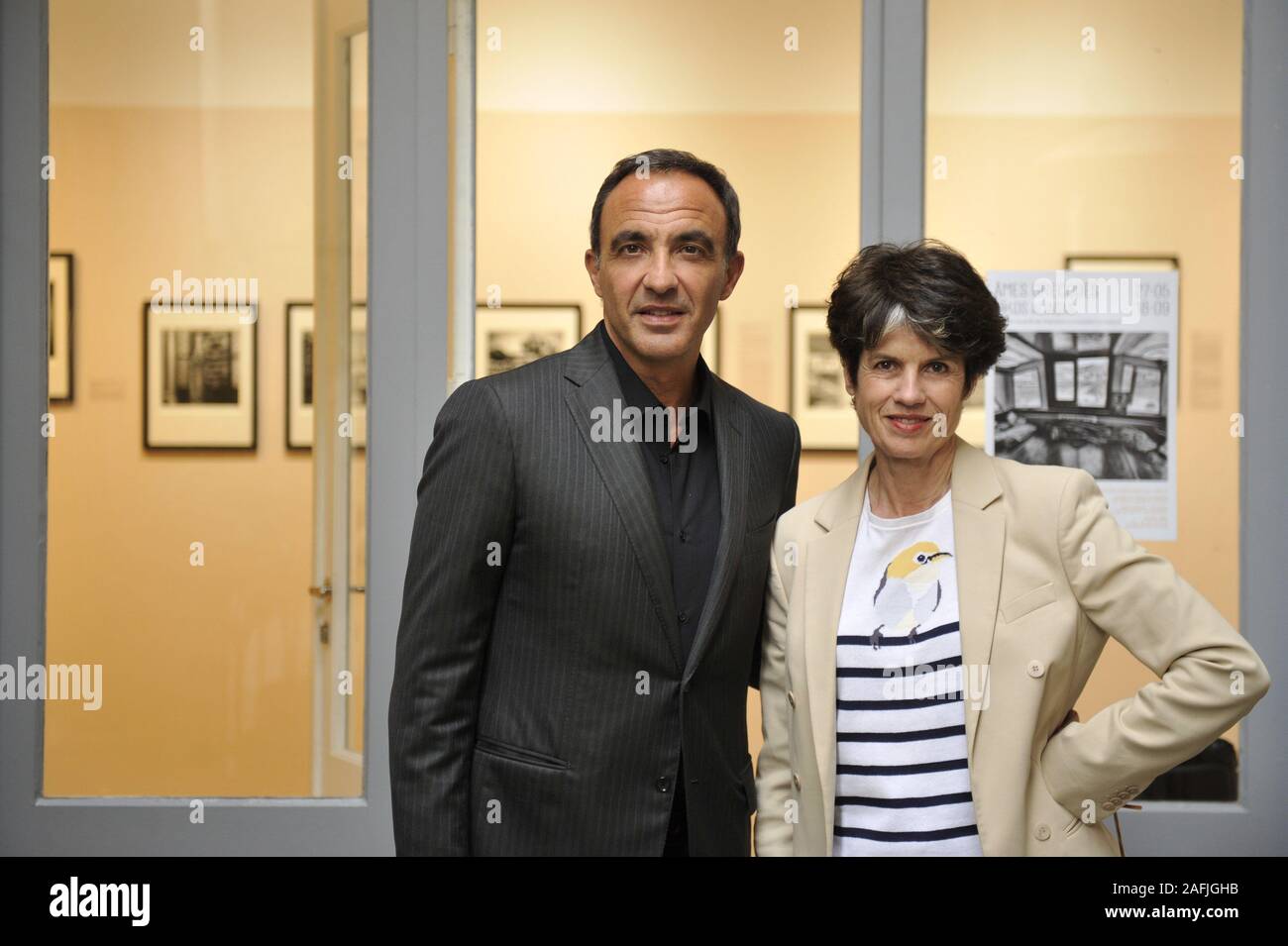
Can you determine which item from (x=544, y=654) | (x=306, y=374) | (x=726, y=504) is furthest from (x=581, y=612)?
(x=306, y=374)

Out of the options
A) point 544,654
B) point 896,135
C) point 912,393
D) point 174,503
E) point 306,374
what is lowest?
point 544,654

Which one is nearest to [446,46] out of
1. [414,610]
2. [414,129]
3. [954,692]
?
[414,129]

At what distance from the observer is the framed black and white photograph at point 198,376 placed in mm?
3262

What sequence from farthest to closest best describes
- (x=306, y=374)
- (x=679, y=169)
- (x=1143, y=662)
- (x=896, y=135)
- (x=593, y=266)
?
(x=306, y=374)
(x=896, y=135)
(x=593, y=266)
(x=679, y=169)
(x=1143, y=662)

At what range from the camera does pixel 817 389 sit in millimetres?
3287

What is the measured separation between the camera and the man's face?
221 centimetres

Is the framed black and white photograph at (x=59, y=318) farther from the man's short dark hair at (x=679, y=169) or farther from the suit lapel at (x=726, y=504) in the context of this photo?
the suit lapel at (x=726, y=504)

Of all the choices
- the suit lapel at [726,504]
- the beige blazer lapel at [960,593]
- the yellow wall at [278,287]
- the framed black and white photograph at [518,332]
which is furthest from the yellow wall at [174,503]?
the beige blazer lapel at [960,593]

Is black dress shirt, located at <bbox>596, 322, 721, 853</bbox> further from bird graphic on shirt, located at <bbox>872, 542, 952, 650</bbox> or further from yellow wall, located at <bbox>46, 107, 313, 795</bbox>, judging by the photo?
yellow wall, located at <bbox>46, 107, 313, 795</bbox>

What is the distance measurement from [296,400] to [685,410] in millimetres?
1431

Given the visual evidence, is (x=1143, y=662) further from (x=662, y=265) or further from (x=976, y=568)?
(x=662, y=265)

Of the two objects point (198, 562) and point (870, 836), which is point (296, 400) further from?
point (870, 836)

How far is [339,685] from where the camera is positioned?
3.26m

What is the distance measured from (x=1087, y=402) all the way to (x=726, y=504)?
4.69 ft
